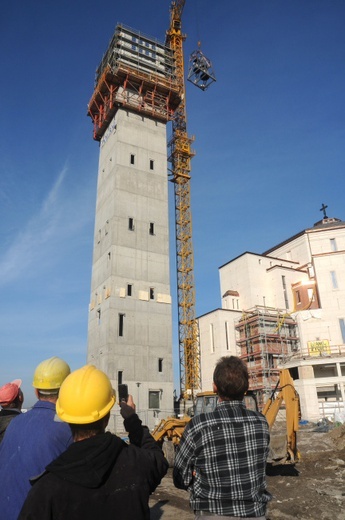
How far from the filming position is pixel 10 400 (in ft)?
14.7

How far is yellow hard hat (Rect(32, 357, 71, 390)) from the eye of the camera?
3359mm

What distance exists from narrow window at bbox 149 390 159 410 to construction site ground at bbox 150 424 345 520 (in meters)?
16.4

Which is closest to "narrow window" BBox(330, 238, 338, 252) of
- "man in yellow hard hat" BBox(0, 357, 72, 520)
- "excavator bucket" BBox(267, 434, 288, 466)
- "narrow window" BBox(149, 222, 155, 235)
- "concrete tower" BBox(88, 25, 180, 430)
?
"concrete tower" BBox(88, 25, 180, 430)

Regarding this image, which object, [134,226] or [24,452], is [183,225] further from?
[24,452]

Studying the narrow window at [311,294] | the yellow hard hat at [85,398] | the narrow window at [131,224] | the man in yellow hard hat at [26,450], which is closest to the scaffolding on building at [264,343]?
the narrow window at [311,294]

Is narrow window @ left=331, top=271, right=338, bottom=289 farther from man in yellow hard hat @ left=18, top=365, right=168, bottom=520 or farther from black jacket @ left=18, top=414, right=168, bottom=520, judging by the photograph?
black jacket @ left=18, top=414, right=168, bottom=520

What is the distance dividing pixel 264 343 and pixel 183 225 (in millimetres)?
20655

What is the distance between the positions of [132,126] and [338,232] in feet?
99.2

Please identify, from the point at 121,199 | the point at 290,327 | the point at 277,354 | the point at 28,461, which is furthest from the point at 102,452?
the point at 290,327

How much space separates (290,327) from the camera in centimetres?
4331

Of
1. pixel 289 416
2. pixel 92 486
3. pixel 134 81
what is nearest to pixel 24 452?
pixel 92 486

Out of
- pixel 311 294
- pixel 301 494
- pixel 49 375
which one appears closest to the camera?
pixel 49 375

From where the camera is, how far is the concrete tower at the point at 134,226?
98.9ft

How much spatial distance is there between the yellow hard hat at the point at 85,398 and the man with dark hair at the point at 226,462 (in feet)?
2.70
